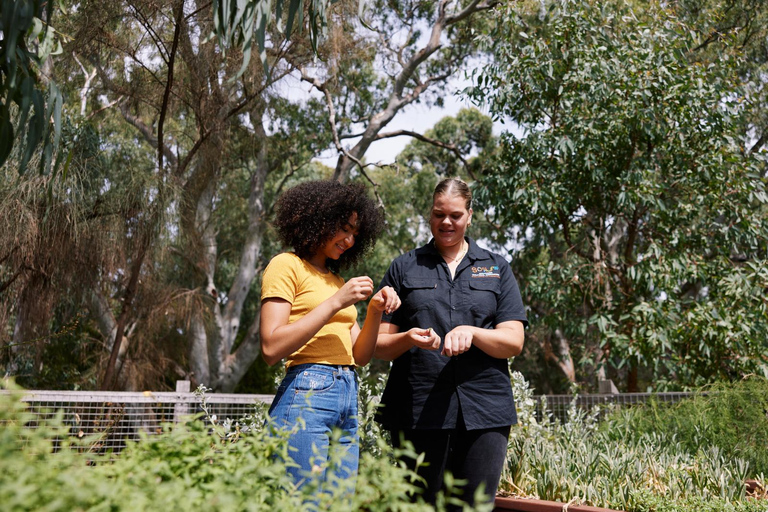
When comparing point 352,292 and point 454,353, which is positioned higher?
point 352,292

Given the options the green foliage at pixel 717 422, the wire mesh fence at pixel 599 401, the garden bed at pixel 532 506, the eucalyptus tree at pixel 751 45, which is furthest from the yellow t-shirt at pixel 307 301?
the eucalyptus tree at pixel 751 45

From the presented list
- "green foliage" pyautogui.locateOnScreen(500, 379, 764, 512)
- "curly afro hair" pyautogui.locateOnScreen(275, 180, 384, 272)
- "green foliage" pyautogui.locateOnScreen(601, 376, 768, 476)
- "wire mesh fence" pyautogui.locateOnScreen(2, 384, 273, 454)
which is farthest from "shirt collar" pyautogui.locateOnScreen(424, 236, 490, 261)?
"green foliage" pyautogui.locateOnScreen(601, 376, 768, 476)

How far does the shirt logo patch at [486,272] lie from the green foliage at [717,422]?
7.90 ft

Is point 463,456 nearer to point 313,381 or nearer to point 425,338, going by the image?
point 425,338

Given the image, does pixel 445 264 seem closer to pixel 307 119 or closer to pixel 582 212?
pixel 582 212

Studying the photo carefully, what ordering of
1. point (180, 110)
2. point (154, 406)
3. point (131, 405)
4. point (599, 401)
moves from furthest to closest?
point (180, 110)
point (599, 401)
point (154, 406)
point (131, 405)

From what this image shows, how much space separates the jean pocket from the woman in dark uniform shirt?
11.6 inches

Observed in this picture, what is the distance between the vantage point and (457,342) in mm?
2045

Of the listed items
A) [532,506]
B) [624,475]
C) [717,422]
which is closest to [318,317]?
[532,506]

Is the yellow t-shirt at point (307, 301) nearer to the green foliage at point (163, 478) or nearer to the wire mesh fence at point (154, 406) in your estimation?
the green foliage at point (163, 478)

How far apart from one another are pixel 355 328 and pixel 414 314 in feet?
0.73

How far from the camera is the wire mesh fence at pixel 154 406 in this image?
13.1 ft

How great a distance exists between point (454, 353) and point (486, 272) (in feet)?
1.59

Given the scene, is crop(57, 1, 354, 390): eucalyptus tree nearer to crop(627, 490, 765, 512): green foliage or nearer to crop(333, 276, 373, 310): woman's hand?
crop(333, 276, 373, 310): woman's hand
